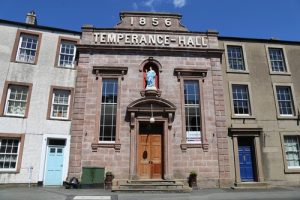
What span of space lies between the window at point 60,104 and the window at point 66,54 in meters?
1.84

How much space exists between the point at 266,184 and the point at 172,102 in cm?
700

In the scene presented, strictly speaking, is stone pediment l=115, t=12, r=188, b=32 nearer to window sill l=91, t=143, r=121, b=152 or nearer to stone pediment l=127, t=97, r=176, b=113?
stone pediment l=127, t=97, r=176, b=113

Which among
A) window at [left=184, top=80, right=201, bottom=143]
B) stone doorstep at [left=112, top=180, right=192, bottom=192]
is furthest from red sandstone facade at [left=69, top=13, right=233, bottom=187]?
stone doorstep at [left=112, top=180, right=192, bottom=192]

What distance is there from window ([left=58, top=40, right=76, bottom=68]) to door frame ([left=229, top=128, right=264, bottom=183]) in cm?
1098

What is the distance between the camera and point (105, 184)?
45.9 ft

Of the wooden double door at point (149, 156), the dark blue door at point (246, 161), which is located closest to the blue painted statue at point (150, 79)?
the wooden double door at point (149, 156)

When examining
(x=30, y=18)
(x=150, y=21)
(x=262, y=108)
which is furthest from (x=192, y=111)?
(x=30, y=18)

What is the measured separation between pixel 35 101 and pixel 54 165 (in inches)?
156

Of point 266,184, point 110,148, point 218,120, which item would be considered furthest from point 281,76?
point 110,148

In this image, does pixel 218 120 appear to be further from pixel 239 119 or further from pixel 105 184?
pixel 105 184

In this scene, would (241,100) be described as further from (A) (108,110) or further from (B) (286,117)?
(A) (108,110)

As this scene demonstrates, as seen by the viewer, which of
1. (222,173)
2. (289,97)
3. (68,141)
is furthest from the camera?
(289,97)

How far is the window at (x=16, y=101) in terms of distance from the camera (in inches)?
620

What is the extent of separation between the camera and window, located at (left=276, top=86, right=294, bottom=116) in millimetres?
17406
